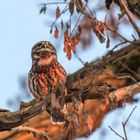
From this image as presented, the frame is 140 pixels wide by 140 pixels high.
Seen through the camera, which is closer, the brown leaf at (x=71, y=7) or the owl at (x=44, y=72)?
the brown leaf at (x=71, y=7)

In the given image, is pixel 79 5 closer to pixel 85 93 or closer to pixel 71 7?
pixel 71 7

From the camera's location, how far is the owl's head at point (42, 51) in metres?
7.84

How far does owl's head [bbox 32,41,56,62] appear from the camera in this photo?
784 centimetres

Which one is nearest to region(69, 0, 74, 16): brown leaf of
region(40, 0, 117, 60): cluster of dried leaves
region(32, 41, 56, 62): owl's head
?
region(40, 0, 117, 60): cluster of dried leaves

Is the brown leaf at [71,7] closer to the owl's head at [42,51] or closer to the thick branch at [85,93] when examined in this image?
the thick branch at [85,93]

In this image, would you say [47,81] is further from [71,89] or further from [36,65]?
[71,89]

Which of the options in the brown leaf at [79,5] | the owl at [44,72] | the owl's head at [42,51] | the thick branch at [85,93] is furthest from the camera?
the owl's head at [42,51]

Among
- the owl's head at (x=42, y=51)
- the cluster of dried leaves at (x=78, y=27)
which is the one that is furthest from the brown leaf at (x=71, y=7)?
the owl's head at (x=42, y=51)

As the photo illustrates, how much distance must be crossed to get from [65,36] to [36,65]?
2703 mm

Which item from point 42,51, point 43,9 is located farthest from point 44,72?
point 43,9

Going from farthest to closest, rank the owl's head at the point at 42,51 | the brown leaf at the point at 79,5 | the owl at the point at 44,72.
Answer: the owl's head at the point at 42,51
the owl at the point at 44,72
the brown leaf at the point at 79,5

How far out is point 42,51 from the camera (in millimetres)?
7883

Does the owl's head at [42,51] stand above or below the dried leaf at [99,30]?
above

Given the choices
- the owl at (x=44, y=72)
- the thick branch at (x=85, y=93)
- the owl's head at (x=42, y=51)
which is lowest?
the thick branch at (x=85, y=93)
